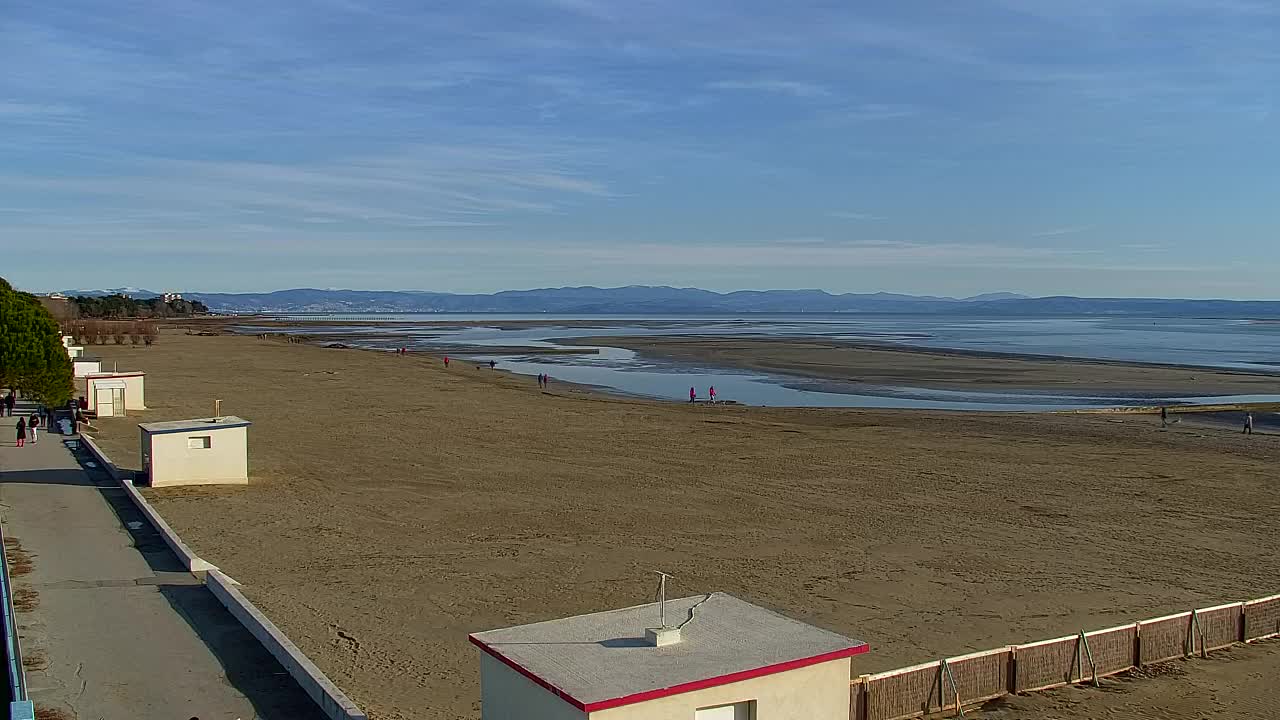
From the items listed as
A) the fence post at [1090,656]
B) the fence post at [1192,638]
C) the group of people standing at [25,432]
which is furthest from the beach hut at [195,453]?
the fence post at [1192,638]

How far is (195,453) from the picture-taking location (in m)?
25.6

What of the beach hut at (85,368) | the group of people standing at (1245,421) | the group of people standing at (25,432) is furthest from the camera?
the beach hut at (85,368)

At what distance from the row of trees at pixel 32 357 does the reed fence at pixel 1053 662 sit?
34426 mm

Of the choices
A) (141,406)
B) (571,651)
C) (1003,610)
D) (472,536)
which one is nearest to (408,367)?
(141,406)

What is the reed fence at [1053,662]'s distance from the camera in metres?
11.8

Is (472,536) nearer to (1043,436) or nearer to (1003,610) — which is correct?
(1003,610)

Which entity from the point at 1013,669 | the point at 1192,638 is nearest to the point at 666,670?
the point at 1013,669

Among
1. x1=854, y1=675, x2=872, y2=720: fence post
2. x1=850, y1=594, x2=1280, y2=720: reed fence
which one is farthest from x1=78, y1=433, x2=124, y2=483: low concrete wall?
x1=850, y1=594, x2=1280, y2=720: reed fence

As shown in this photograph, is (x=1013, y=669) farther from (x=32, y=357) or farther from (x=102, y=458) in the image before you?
(x=32, y=357)

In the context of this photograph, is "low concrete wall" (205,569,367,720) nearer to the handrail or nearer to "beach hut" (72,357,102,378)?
the handrail

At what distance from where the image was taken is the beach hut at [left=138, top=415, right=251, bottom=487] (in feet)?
82.5

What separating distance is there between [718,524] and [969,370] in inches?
1975

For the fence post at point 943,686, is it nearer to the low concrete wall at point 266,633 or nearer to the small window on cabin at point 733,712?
the small window on cabin at point 733,712

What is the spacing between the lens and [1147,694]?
13156 millimetres
